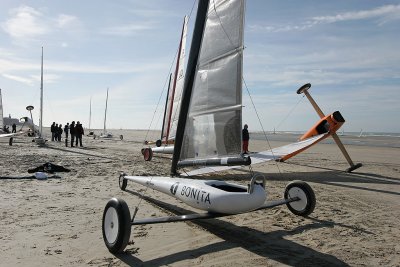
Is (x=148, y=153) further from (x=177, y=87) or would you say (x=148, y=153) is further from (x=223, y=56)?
(x=223, y=56)

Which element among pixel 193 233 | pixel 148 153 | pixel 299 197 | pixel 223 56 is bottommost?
pixel 193 233

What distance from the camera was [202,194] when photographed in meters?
5.17

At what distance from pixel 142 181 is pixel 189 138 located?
153cm

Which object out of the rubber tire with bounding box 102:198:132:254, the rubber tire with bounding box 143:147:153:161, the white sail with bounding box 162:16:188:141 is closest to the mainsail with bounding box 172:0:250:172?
the rubber tire with bounding box 102:198:132:254

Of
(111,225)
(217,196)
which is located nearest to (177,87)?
(217,196)

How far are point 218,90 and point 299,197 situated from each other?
254cm

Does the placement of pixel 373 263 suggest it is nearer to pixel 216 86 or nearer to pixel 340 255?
pixel 340 255

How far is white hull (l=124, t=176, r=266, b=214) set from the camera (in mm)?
4828

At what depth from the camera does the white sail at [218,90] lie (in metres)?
5.94

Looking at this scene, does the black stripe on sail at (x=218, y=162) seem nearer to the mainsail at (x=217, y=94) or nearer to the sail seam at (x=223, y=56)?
the mainsail at (x=217, y=94)

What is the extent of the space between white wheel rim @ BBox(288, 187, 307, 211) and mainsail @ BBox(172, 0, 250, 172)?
53.7 inches

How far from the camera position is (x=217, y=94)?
20.5 feet

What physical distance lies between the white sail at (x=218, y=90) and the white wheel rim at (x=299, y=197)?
143cm

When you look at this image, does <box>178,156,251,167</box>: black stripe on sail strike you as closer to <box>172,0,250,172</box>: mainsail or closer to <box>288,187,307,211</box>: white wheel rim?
<box>172,0,250,172</box>: mainsail
